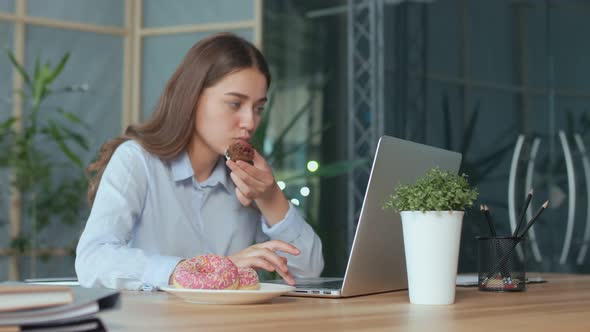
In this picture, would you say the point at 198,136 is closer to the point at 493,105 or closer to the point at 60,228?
the point at 493,105

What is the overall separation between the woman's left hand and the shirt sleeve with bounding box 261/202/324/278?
90 millimetres

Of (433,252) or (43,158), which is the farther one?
(43,158)

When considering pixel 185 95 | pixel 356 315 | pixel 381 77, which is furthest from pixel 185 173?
pixel 381 77

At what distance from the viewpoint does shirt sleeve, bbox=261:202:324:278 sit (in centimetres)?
211

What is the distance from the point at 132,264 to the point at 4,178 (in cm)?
472

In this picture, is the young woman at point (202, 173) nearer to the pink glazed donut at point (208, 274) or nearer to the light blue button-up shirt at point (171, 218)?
the light blue button-up shirt at point (171, 218)

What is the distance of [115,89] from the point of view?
659 centimetres

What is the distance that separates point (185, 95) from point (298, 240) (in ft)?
1.57

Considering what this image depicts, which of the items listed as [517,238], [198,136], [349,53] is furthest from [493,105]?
[517,238]

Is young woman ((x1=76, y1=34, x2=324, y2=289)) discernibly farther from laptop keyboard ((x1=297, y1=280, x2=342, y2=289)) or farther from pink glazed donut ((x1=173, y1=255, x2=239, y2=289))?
pink glazed donut ((x1=173, y1=255, x2=239, y2=289))

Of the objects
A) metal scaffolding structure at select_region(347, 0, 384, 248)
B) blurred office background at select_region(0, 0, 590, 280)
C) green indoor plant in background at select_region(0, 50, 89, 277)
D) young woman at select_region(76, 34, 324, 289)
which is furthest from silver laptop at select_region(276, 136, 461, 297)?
green indoor plant in background at select_region(0, 50, 89, 277)

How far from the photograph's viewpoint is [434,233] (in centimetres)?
131

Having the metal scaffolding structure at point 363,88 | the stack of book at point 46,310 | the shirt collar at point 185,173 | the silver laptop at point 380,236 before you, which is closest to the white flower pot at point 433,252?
the silver laptop at point 380,236

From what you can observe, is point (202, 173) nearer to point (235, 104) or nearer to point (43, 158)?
point (235, 104)
